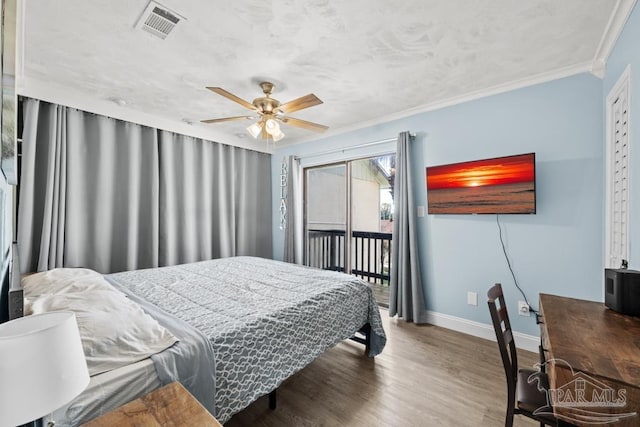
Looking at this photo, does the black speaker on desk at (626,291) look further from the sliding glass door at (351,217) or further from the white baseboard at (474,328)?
the sliding glass door at (351,217)

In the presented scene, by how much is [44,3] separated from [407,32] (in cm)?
231

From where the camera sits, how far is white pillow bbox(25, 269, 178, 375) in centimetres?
114

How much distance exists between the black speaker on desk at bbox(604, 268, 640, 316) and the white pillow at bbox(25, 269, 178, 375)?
2176mm

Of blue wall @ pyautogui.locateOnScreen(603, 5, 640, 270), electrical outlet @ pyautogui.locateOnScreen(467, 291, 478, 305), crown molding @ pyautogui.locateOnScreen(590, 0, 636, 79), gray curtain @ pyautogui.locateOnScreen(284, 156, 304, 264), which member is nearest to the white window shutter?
blue wall @ pyautogui.locateOnScreen(603, 5, 640, 270)

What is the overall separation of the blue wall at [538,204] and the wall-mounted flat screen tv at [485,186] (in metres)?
0.18

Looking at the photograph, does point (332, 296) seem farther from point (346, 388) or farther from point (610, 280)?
point (610, 280)

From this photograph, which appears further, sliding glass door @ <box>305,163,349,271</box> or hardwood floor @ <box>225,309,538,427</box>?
sliding glass door @ <box>305,163,349,271</box>

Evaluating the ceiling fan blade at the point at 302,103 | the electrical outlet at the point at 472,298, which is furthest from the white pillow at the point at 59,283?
the electrical outlet at the point at 472,298

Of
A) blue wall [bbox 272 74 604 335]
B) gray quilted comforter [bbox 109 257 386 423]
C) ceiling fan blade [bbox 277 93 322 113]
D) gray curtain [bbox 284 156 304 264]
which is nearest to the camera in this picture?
gray quilted comforter [bbox 109 257 386 423]

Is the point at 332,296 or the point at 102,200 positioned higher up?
the point at 102,200

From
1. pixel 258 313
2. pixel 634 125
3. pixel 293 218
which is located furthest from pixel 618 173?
pixel 293 218

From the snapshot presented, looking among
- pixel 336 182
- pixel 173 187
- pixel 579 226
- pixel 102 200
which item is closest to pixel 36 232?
pixel 102 200

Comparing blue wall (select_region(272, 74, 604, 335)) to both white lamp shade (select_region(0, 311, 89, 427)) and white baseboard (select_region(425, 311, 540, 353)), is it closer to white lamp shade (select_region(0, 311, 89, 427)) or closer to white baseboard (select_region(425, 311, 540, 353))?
white baseboard (select_region(425, 311, 540, 353))

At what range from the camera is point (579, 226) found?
2361 millimetres
